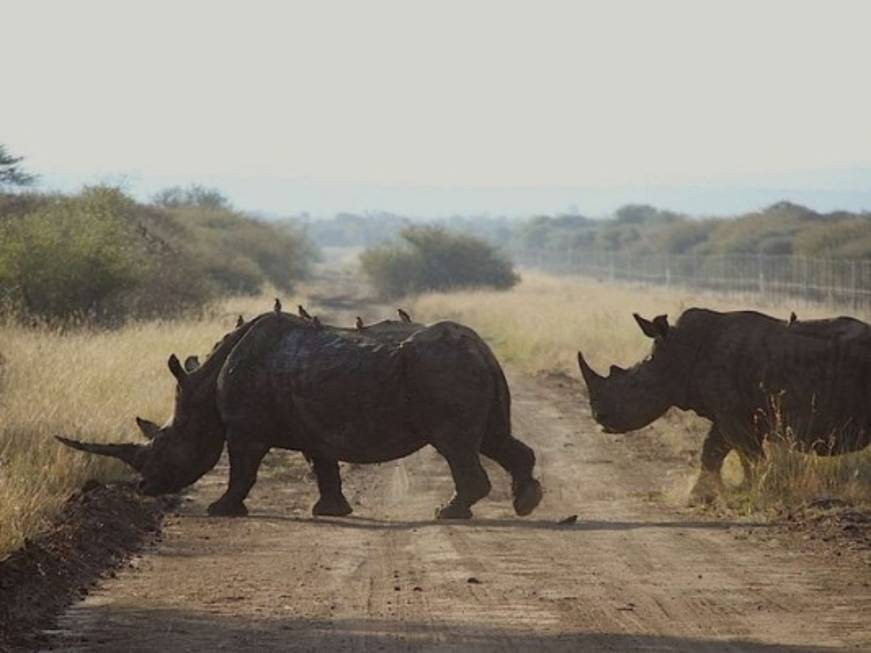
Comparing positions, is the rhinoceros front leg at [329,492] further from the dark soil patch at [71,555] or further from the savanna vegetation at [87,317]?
the savanna vegetation at [87,317]

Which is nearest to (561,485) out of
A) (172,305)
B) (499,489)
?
(499,489)

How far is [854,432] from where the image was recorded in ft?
48.3

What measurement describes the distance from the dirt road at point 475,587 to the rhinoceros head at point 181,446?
0.40m

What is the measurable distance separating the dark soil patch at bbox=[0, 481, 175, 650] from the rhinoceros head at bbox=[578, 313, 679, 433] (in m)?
3.67

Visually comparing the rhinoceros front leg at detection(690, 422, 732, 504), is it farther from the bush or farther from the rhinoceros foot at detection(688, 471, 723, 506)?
the bush

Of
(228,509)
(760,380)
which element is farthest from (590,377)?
(228,509)

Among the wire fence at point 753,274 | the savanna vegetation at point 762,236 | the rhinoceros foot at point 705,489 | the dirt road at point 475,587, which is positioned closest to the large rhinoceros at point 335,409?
the dirt road at point 475,587

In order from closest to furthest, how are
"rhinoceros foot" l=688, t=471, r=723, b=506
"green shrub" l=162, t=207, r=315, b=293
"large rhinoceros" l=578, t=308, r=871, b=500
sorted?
"large rhinoceros" l=578, t=308, r=871, b=500 < "rhinoceros foot" l=688, t=471, r=723, b=506 < "green shrub" l=162, t=207, r=315, b=293

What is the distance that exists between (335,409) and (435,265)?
216 feet

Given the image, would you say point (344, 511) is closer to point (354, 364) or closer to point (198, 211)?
point (354, 364)

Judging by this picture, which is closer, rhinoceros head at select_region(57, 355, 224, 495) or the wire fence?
rhinoceros head at select_region(57, 355, 224, 495)

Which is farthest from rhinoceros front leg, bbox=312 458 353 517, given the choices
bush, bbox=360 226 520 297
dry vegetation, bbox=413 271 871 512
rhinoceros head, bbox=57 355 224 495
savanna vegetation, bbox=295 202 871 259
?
bush, bbox=360 226 520 297

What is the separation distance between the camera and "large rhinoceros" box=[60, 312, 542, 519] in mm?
14336

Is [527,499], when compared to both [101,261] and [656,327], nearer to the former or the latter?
[656,327]
